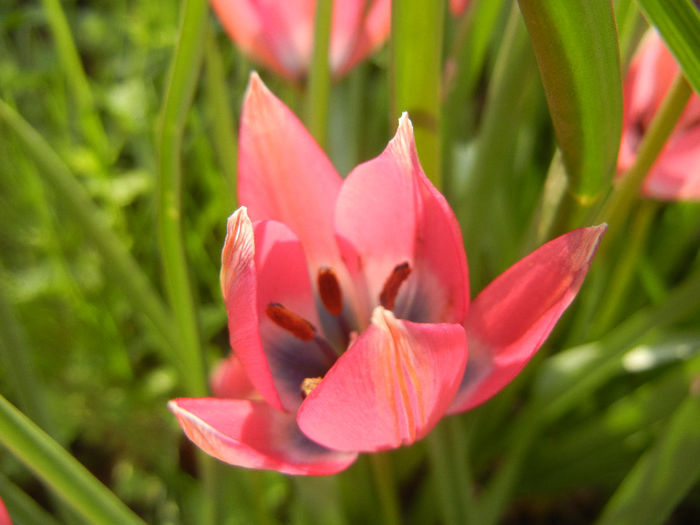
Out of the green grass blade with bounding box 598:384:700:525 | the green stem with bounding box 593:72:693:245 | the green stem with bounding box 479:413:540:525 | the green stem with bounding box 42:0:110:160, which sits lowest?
the green stem with bounding box 479:413:540:525

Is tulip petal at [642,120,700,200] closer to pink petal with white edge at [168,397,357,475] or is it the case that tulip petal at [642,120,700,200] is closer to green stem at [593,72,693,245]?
green stem at [593,72,693,245]

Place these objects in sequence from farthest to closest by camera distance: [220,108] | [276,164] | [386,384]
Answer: [220,108], [276,164], [386,384]

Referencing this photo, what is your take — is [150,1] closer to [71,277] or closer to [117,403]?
[71,277]

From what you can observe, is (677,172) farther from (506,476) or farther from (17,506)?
(17,506)

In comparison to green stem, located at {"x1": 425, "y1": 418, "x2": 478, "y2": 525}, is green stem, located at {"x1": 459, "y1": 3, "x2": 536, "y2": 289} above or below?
above

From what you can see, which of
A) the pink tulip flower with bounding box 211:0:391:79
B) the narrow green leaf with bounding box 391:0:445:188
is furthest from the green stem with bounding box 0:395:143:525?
the pink tulip flower with bounding box 211:0:391:79

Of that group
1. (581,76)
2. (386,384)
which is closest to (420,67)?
(581,76)
